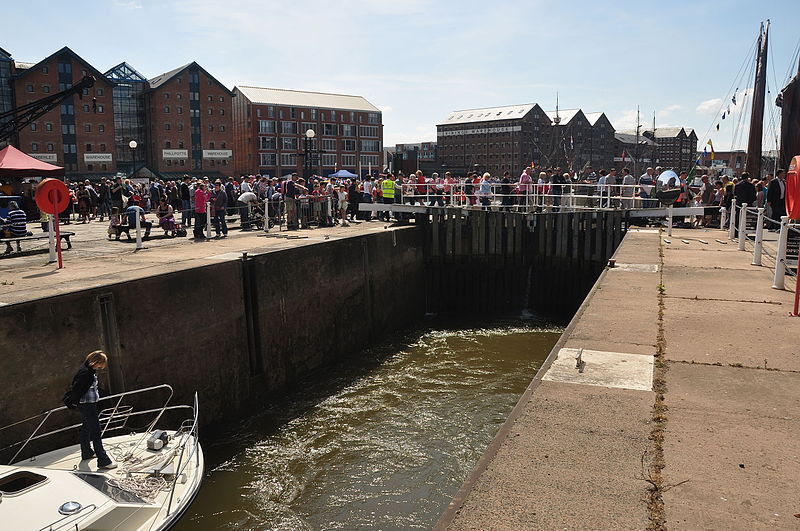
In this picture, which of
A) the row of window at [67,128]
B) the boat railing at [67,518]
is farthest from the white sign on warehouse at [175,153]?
the boat railing at [67,518]

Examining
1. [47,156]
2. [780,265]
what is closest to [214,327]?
[780,265]

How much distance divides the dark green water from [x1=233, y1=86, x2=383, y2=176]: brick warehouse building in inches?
3215

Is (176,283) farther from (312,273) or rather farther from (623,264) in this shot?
(623,264)

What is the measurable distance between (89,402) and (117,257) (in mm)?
7890

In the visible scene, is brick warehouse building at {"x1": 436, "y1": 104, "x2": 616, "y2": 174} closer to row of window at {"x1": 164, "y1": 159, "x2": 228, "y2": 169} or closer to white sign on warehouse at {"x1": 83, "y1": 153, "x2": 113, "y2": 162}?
row of window at {"x1": 164, "y1": 159, "x2": 228, "y2": 169}

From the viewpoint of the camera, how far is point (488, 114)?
133 metres

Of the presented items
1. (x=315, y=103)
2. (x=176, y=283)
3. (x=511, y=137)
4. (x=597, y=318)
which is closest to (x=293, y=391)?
(x=176, y=283)

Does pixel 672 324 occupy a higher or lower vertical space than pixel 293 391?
higher

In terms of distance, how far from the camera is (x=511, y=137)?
127438mm

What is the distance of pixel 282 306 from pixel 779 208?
47.8 ft

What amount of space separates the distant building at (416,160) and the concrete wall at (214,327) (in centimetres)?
6305

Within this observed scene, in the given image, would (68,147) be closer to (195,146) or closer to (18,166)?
(195,146)

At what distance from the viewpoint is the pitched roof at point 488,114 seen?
127938 mm

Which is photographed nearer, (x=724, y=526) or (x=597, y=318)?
(x=724, y=526)
